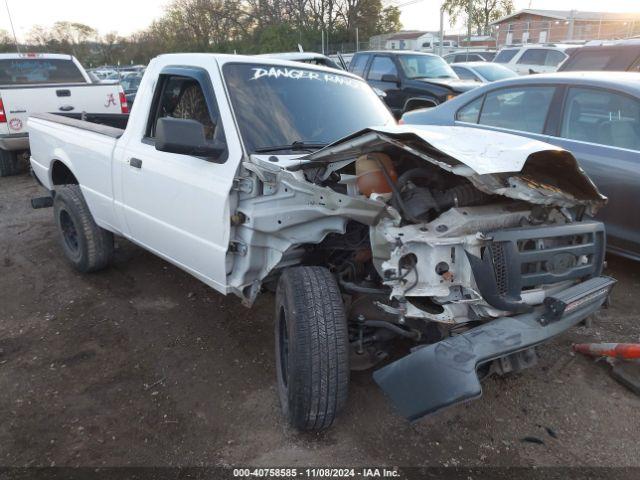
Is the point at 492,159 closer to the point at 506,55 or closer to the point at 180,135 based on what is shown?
the point at 180,135

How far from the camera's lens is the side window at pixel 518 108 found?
4.92 meters

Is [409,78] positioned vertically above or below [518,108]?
above

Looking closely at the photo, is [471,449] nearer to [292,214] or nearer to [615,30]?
[292,214]

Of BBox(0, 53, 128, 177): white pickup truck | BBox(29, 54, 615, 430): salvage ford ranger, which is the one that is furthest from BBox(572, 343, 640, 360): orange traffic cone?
BBox(0, 53, 128, 177): white pickup truck

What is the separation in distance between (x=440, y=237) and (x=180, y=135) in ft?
4.93

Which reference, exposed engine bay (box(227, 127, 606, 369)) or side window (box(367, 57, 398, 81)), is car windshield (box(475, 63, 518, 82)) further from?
exposed engine bay (box(227, 127, 606, 369))

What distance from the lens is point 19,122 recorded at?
8109mm

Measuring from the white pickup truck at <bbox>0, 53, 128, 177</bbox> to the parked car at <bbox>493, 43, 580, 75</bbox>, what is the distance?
12050mm

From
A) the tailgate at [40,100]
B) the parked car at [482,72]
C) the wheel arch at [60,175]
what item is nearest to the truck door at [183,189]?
the wheel arch at [60,175]

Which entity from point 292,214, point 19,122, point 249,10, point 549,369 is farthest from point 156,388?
point 249,10

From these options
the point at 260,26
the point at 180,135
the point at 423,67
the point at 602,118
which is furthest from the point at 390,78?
the point at 260,26

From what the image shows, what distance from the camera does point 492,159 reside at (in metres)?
2.32

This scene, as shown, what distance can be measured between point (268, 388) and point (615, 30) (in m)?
35.0

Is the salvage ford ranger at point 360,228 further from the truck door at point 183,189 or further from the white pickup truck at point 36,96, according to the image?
the white pickup truck at point 36,96
